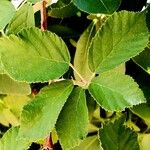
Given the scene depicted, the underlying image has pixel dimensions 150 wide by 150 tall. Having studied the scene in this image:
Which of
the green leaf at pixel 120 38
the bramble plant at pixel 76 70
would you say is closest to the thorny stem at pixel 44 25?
the bramble plant at pixel 76 70

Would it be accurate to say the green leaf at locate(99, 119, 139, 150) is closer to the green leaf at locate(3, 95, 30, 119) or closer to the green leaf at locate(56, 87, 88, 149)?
the green leaf at locate(56, 87, 88, 149)

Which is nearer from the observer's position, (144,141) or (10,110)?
(144,141)

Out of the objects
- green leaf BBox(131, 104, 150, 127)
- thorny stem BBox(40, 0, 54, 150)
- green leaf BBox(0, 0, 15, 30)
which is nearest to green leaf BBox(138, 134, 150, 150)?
green leaf BBox(131, 104, 150, 127)

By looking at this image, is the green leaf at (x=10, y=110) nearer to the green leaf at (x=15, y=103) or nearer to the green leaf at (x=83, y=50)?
the green leaf at (x=15, y=103)

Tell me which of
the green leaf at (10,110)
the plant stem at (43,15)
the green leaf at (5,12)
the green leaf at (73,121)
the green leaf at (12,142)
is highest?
the green leaf at (5,12)

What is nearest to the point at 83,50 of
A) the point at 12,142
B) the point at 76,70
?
the point at 76,70

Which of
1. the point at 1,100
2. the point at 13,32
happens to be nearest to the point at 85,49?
the point at 13,32

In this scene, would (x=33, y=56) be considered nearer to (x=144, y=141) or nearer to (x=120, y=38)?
(x=120, y=38)
